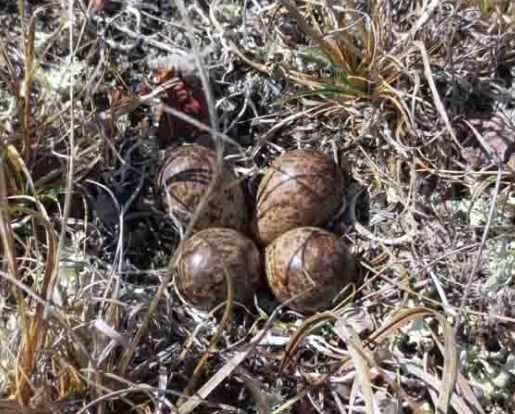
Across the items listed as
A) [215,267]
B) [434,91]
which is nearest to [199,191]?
[215,267]

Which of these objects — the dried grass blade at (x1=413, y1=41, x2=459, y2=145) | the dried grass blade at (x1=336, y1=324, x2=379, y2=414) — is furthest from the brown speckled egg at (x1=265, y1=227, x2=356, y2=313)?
the dried grass blade at (x1=413, y1=41, x2=459, y2=145)

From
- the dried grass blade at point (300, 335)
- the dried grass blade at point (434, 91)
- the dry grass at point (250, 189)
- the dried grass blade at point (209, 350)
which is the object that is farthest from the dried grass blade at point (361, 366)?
the dried grass blade at point (434, 91)

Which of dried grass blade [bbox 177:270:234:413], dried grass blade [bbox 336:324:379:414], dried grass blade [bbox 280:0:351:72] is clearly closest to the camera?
dried grass blade [bbox 336:324:379:414]

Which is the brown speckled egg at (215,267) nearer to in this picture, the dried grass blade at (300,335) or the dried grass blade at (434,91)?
the dried grass blade at (300,335)

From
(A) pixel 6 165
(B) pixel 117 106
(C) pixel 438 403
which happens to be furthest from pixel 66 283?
(C) pixel 438 403

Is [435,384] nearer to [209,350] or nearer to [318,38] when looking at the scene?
[209,350]

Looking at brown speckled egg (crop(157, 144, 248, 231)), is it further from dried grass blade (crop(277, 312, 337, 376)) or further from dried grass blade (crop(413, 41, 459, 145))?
dried grass blade (crop(413, 41, 459, 145))

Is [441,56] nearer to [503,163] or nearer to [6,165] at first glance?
[503,163]
